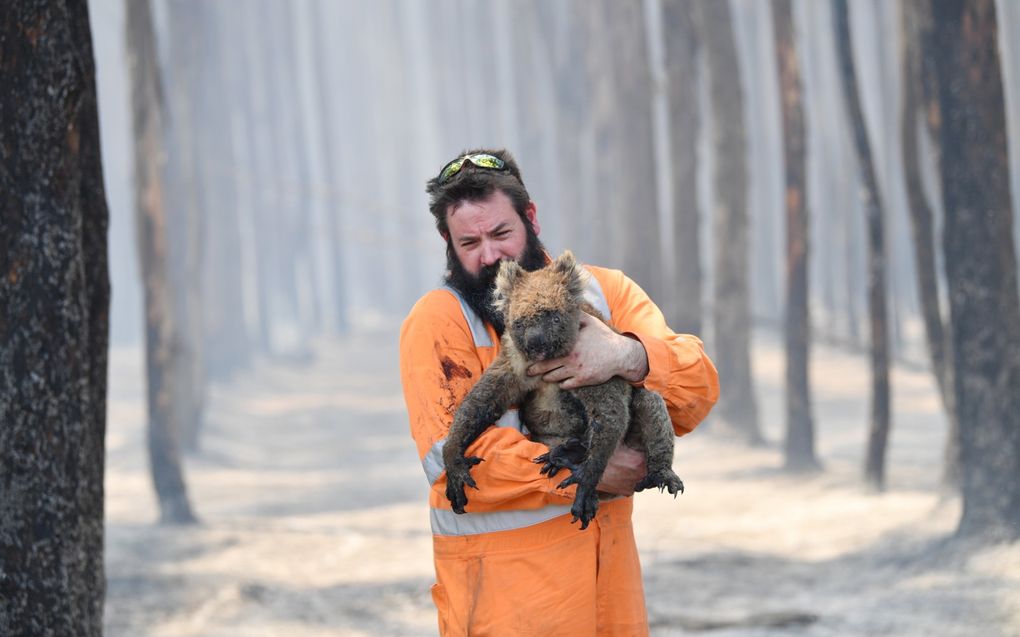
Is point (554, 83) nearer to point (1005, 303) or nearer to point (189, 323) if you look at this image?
point (189, 323)

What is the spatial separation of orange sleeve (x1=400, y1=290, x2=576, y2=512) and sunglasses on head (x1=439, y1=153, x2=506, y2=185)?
293 millimetres

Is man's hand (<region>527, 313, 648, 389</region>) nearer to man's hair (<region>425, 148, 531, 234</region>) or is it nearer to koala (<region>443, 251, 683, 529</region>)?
koala (<region>443, 251, 683, 529</region>)

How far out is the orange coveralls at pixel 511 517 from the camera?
107 inches

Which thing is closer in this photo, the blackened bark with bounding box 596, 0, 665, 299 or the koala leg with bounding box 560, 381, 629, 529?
the koala leg with bounding box 560, 381, 629, 529

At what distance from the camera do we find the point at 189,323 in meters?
17.7

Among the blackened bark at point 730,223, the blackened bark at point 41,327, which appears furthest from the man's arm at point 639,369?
the blackened bark at point 730,223

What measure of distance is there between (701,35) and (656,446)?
1149 centimetres

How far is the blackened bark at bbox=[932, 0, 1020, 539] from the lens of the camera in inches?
292

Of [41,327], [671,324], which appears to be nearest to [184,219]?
[671,324]

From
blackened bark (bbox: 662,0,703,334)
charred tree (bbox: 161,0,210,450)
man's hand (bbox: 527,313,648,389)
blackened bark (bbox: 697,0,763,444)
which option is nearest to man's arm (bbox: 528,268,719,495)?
man's hand (bbox: 527,313,648,389)

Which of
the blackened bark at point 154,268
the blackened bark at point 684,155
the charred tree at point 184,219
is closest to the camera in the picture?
the blackened bark at point 154,268

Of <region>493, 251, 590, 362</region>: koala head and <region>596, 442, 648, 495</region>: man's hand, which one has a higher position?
<region>493, 251, 590, 362</region>: koala head

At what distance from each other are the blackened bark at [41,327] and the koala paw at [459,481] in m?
1.81

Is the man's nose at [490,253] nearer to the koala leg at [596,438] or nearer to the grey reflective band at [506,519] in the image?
the koala leg at [596,438]
